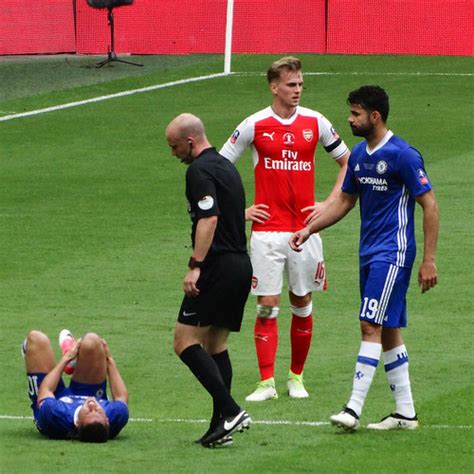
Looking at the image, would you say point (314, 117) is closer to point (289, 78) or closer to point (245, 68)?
point (289, 78)

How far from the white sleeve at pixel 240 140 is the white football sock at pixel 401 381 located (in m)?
2.35

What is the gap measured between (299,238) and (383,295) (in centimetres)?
133

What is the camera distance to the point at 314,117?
12.2 m

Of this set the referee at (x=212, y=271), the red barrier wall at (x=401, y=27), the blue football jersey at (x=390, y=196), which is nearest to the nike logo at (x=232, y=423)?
the referee at (x=212, y=271)

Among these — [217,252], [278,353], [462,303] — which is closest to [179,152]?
[217,252]

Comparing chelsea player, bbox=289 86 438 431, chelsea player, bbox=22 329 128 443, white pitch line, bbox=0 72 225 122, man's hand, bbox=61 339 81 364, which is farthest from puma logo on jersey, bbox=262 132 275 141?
white pitch line, bbox=0 72 225 122

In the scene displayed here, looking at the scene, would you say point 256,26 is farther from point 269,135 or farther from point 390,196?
point 390,196

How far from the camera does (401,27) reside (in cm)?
3406

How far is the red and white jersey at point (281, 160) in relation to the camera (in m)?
12.0

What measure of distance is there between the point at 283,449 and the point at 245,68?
953 inches

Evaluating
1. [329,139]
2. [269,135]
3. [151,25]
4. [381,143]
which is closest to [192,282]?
[381,143]

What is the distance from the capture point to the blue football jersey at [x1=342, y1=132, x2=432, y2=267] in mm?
10297

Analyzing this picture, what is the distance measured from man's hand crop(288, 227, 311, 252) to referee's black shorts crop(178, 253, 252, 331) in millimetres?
1230

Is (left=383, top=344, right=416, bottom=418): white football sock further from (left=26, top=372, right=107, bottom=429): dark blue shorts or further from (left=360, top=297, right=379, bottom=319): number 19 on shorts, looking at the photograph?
(left=26, top=372, right=107, bottom=429): dark blue shorts
